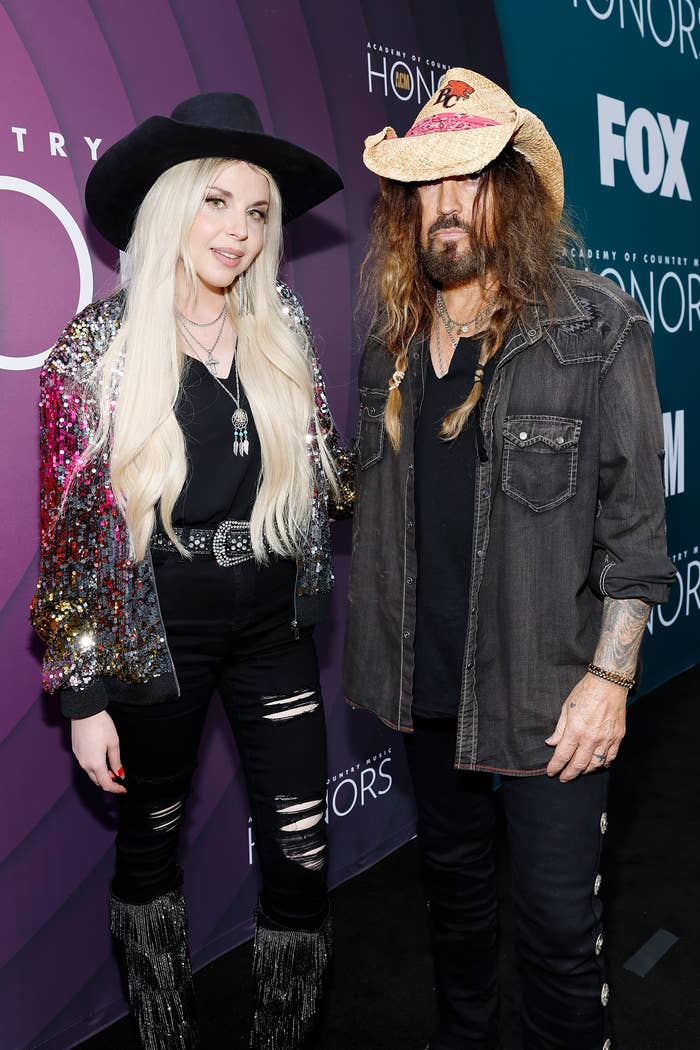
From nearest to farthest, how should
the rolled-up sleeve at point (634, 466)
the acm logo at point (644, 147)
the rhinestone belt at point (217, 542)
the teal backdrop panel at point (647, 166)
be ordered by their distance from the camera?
1. the rolled-up sleeve at point (634, 466)
2. the rhinestone belt at point (217, 542)
3. the teal backdrop panel at point (647, 166)
4. the acm logo at point (644, 147)

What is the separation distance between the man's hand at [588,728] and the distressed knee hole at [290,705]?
56 centimetres

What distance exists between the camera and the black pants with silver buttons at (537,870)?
171 cm

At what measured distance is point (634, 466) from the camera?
1.63 m

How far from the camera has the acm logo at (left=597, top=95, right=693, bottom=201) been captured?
12.6 feet

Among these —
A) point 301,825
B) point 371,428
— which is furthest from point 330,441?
point 301,825

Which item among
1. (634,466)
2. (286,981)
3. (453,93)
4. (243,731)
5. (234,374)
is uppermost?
(453,93)

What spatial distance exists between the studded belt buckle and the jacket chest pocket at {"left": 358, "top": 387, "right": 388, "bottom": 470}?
0.29 metres

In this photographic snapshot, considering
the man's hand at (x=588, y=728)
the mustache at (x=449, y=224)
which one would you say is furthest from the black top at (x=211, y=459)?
the man's hand at (x=588, y=728)

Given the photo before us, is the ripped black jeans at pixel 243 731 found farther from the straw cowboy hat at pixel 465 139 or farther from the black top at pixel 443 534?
the straw cowboy hat at pixel 465 139

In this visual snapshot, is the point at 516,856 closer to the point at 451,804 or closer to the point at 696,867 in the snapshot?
the point at 451,804

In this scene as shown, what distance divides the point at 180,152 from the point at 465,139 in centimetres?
54

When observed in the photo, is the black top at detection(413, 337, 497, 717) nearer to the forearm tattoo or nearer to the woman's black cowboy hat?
the forearm tattoo

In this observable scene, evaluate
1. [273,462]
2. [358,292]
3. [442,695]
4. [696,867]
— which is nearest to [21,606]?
[273,462]

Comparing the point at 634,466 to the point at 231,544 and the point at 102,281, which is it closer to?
the point at 231,544
